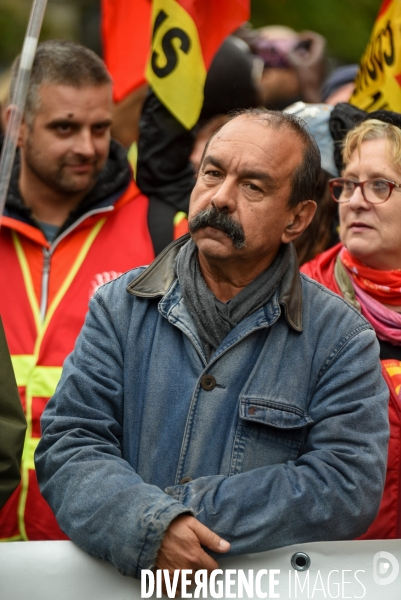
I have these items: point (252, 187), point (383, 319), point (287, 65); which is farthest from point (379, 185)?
point (287, 65)

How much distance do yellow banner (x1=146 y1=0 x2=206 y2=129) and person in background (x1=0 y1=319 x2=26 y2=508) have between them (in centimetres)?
185

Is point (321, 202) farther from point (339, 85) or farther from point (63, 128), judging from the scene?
point (339, 85)

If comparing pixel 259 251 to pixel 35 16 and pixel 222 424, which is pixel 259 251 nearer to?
pixel 222 424

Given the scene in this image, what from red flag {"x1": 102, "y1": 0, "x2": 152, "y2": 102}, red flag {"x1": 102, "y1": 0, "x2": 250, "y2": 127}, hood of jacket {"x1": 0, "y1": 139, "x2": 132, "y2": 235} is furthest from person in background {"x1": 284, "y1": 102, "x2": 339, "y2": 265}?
red flag {"x1": 102, "y1": 0, "x2": 152, "y2": 102}

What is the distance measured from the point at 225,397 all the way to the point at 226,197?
538 millimetres

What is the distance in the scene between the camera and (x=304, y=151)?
2.75 m

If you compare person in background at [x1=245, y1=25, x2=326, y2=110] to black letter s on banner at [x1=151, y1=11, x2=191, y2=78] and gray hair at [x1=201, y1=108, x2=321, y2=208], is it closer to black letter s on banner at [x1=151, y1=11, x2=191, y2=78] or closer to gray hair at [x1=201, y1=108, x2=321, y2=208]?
black letter s on banner at [x1=151, y1=11, x2=191, y2=78]

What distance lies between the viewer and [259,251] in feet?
8.75

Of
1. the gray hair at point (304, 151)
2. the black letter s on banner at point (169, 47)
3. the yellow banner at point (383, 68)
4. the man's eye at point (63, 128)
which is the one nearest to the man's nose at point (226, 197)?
the gray hair at point (304, 151)

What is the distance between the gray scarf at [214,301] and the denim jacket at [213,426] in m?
0.02

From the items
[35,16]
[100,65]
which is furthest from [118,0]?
[35,16]

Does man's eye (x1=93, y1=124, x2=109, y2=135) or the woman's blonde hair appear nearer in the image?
the woman's blonde hair

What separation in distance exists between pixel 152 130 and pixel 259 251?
164 cm

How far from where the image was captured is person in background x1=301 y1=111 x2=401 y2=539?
3.32 m
